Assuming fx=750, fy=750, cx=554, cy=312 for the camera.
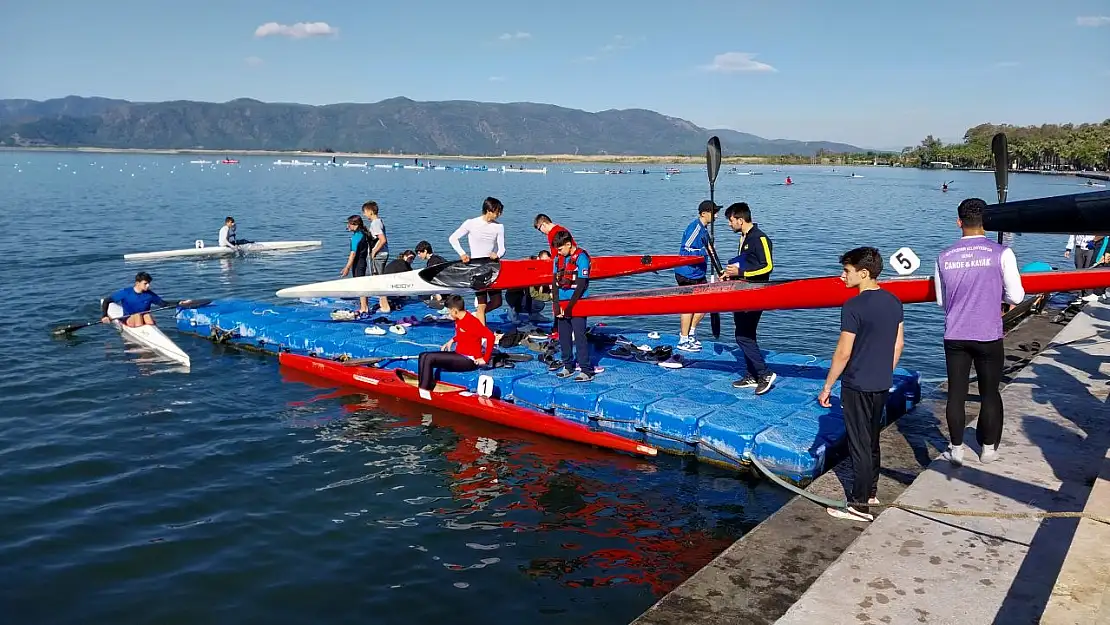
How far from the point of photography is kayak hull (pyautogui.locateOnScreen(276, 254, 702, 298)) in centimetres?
1471

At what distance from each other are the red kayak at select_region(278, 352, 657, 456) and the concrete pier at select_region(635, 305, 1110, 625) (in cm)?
372

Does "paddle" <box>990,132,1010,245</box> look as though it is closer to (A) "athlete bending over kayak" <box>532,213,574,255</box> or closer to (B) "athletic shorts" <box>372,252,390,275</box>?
(A) "athlete bending over kayak" <box>532,213,574,255</box>

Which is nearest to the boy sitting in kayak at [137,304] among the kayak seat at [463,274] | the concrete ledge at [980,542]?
the kayak seat at [463,274]

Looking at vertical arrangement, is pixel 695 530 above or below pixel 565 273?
below

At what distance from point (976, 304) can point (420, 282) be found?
11068 millimetres

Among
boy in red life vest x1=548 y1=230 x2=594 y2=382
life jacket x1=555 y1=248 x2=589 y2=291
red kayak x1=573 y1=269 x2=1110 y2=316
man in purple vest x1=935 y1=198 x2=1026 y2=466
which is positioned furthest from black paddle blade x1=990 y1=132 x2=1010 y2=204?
life jacket x1=555 y1=248 x2=589 y2=291

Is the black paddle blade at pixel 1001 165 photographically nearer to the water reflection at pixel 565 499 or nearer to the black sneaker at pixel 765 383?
the black sneaker at pixel 765 383

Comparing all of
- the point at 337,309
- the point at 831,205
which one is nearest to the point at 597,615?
the point at 337,309

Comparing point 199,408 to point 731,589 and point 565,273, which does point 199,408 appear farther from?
point 731,589

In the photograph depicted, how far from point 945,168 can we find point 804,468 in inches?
7841

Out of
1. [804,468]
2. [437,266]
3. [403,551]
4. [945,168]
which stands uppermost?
[945,168]

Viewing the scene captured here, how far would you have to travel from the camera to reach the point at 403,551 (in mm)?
8875

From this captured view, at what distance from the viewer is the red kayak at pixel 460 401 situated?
11.2 meters

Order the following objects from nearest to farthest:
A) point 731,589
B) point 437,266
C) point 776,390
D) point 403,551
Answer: point 731,589 < point 403,551 < point 776,390 < point 437,266
